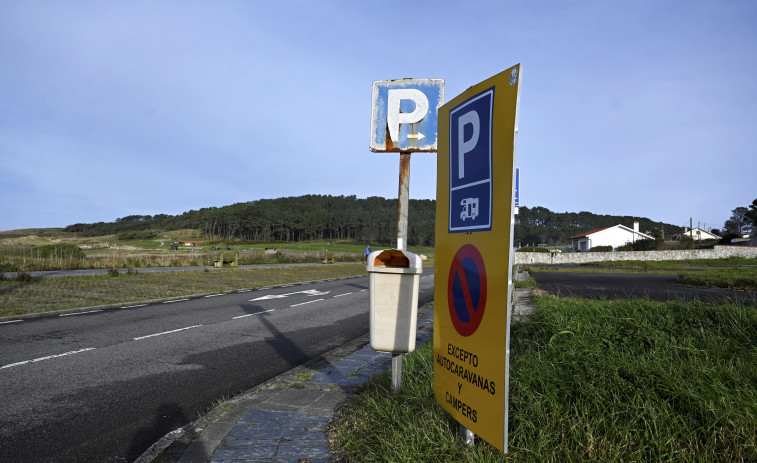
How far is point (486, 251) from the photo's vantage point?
94.3 inches

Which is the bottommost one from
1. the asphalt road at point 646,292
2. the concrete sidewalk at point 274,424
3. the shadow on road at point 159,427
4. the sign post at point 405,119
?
the shadow on road at point 159,427

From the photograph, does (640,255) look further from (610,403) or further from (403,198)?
(610,403)

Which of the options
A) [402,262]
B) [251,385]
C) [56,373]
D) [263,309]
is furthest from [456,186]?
[263,309]

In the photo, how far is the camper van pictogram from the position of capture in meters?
2.56

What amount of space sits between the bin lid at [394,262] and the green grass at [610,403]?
99 centimetres

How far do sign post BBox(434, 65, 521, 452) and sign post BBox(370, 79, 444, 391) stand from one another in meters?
1.29

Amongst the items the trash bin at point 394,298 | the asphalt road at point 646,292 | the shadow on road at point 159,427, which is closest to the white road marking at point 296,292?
the asphalt road at point 646,292

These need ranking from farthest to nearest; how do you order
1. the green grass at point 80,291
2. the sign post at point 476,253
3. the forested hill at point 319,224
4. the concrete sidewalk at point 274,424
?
the forested hill at point 319,224, the green grass at point 80,291, the concrete sidewalk at point 274,424, the sign post at point 476,253

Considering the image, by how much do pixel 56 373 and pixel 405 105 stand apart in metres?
5.46

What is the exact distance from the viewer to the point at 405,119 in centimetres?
448

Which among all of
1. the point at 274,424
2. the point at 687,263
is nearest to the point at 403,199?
the point at 274,424

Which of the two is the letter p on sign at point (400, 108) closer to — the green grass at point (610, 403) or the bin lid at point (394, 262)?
the bin lid at point (394, 262)

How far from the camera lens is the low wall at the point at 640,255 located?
46.2 metres

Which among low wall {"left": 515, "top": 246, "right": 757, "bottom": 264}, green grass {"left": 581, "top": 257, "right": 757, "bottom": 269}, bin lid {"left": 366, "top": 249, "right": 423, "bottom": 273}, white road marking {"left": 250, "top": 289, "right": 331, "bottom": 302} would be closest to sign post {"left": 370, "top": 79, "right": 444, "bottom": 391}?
bin lid {"left": 366, "top": 249, "right": 423, "bottom": 273}
